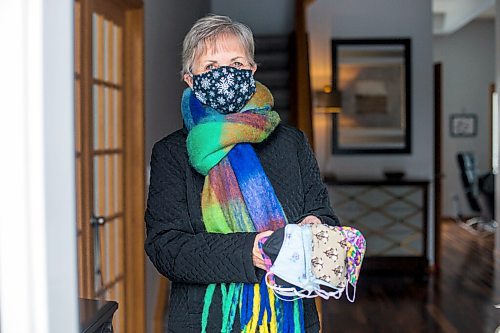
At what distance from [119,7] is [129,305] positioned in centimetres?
152

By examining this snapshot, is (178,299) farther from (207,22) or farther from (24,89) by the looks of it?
(24,89)

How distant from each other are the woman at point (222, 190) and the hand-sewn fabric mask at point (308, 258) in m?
0.06

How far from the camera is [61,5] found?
0.78 m

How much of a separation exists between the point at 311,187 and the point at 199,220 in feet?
0.83

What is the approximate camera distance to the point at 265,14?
7734mm

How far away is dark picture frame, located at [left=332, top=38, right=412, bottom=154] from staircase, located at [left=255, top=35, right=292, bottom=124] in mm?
544

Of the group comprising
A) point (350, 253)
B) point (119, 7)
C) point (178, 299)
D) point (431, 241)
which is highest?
point (119, 7)

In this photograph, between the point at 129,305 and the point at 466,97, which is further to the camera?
the point at 466,97

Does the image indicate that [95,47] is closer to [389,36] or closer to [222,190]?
[222,190]

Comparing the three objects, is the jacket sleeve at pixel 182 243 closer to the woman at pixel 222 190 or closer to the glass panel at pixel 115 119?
the woman at pixel 222 190

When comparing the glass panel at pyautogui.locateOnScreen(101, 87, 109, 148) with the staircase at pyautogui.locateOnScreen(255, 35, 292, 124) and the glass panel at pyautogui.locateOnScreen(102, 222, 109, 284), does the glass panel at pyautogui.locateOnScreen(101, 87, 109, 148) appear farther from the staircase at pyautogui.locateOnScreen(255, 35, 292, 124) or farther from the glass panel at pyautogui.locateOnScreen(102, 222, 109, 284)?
the staircase at pyautogui.locateOnScreen(255, 35, 292, 124)

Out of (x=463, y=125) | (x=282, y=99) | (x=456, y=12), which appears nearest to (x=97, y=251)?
(x=282, y=99)

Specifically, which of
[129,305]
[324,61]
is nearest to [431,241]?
[324,61]

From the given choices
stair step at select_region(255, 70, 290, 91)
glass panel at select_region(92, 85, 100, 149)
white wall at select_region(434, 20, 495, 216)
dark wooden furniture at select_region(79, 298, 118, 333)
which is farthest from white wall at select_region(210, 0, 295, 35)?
dark wooden furniture at select_region(79, 298, 118, 333)
